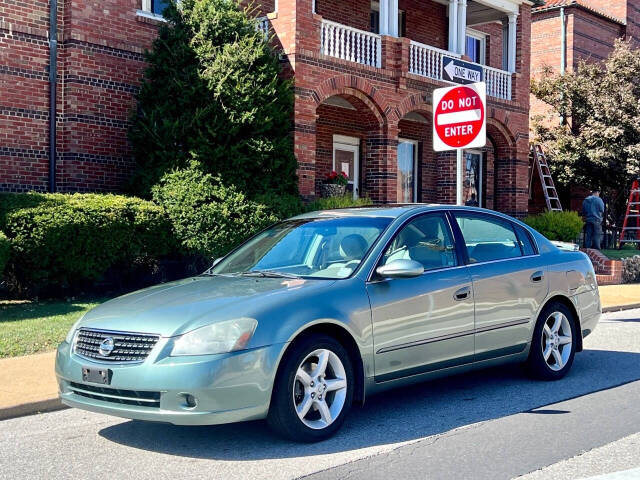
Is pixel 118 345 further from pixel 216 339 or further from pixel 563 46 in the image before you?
pixel 563 46

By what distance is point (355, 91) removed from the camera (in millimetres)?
17750

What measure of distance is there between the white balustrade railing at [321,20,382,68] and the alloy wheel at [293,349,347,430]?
12.0 m

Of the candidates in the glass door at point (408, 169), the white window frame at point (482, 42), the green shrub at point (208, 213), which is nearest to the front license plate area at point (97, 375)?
the green shrub at point (208, 213)

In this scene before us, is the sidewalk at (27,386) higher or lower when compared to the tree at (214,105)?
lower

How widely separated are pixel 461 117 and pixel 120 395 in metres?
6.51

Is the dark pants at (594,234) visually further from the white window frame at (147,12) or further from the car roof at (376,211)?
the car roof at (376,211)

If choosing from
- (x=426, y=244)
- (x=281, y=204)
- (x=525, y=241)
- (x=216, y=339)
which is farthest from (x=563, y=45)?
(x=216, y=339)

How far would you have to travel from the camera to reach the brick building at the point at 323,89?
14.6 meters

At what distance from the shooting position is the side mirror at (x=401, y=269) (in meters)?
6.04

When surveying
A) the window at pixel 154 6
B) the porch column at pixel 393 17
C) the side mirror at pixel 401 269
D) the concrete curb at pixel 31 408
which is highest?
the porch column at pixel 393 17

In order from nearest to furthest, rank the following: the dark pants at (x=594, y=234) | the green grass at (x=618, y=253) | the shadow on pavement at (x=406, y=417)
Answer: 1. the shadow on pavement at (x=406, y=417)
2. the green grass at (x=618, y=253)
3. the dark pants at (x=594, y=234)

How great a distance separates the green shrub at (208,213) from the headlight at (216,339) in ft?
26.9

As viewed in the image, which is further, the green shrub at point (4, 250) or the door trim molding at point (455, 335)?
the green shrub at point (4, 250)

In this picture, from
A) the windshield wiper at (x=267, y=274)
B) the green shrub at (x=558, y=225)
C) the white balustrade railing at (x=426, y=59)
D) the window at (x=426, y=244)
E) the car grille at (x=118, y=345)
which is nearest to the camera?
the car grille at (x=118, y=345)
